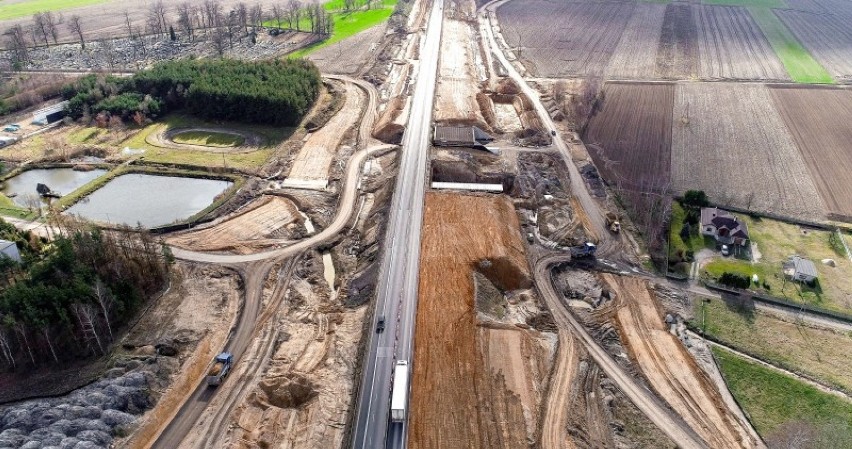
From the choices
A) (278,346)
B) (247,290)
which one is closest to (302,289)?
(247,290)

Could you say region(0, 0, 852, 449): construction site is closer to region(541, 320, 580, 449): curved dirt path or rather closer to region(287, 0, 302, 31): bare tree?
region(541, 320, 580, 449): curved dirt path

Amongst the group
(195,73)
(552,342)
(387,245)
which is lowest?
(552,342)

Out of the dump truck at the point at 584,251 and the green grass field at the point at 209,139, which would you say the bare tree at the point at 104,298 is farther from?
the dump truck at the point at 584,251

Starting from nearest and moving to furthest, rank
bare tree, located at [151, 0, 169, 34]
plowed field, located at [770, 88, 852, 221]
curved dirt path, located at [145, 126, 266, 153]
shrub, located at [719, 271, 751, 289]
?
shrub, located at [719, 271, 751, 289] < plowed field, located at [770, 88, 852, 221] < curved dirt path, located at [145, 126, 266, 153] < bare tree, located at [151, 0, 169, 34]

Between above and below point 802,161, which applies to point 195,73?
above

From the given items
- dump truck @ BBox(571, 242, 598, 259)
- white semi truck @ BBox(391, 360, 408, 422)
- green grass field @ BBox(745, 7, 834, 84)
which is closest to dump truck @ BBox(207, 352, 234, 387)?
white semi truck @ BBox(391, 360, 408, 422)

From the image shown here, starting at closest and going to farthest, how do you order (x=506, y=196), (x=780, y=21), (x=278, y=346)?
1. (x=278, y=346)
2. (x=506, y=196)
3. (x=780, y=21)

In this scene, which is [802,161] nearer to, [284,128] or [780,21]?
[284,128]

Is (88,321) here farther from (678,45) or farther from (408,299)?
(678,45)
